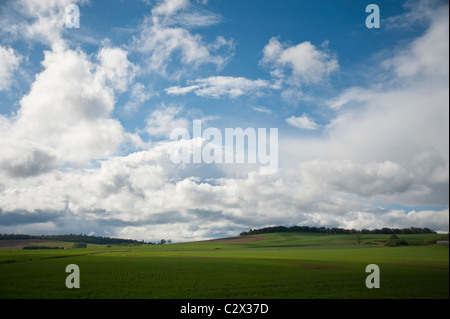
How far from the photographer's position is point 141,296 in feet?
93.8

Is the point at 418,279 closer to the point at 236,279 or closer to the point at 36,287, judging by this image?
the point at 236,279

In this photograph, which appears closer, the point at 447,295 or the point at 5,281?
the point at 447,295

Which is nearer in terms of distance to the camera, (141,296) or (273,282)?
(141,296)
